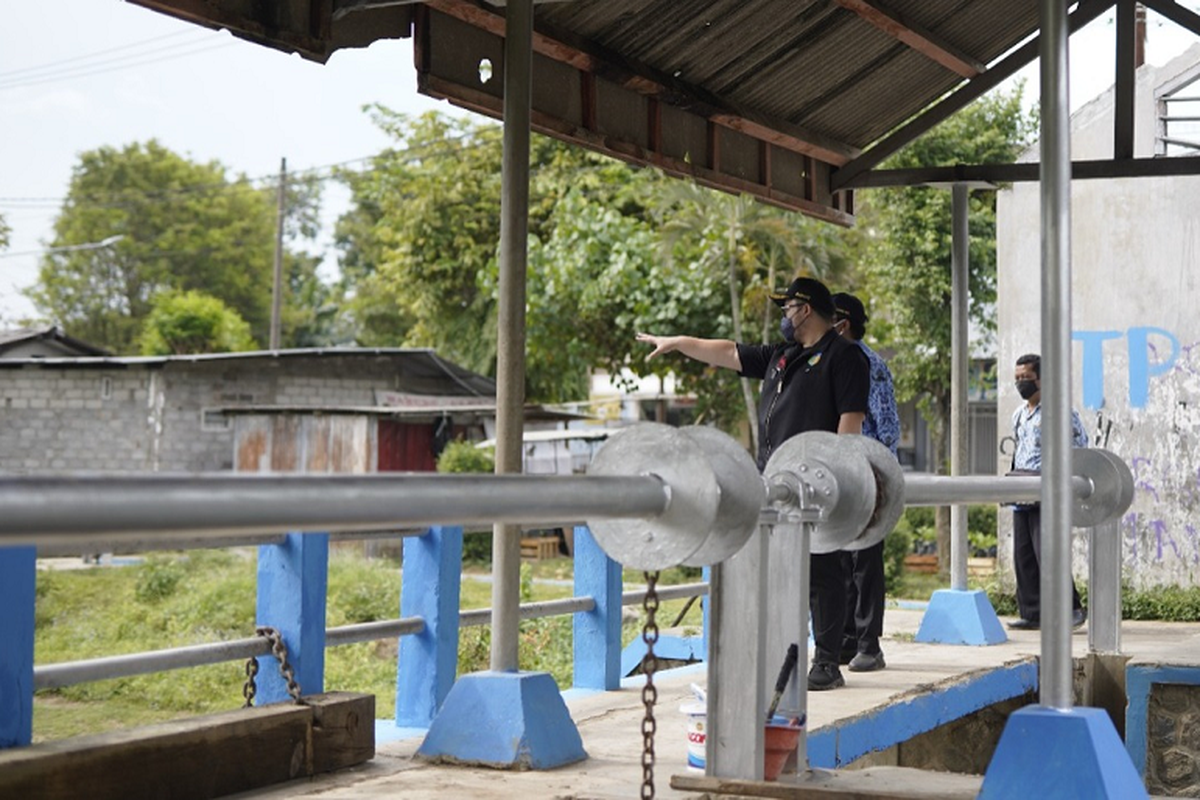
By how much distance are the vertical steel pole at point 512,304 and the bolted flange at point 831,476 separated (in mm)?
1435

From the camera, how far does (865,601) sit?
763cm

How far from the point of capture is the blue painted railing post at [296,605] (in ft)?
18.7

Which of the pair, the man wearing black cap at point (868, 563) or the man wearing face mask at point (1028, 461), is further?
the man wearing face mask at point (1028, 461)

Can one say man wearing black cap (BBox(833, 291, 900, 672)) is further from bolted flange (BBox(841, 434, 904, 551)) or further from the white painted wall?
the white painted wall

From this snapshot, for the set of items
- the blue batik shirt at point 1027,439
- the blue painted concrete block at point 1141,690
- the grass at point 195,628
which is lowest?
the grass at point 195,628

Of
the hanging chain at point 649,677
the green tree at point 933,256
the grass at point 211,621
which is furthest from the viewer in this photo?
the green tree at point 933,256

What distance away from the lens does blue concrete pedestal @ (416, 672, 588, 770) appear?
17.5 feet

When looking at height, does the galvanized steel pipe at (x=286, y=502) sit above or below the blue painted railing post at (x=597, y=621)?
above

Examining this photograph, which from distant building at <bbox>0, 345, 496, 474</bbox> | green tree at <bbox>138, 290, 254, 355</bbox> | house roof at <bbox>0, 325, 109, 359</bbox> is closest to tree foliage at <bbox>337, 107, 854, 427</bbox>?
distant building at <bbox>0, 345, 496, 474</bbox>

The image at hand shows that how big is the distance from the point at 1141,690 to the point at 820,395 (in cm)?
260

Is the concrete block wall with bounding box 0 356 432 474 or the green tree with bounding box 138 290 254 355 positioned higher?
the green tree with bounding box 138 290 254 355

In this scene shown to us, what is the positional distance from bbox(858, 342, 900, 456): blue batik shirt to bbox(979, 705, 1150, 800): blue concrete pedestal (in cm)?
354

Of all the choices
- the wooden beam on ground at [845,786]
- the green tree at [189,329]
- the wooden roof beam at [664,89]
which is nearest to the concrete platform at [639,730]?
the wooden beam on ground at [845,786]

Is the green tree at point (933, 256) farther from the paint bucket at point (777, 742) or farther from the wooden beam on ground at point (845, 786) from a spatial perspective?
the paint bucket at point (777, 742)
